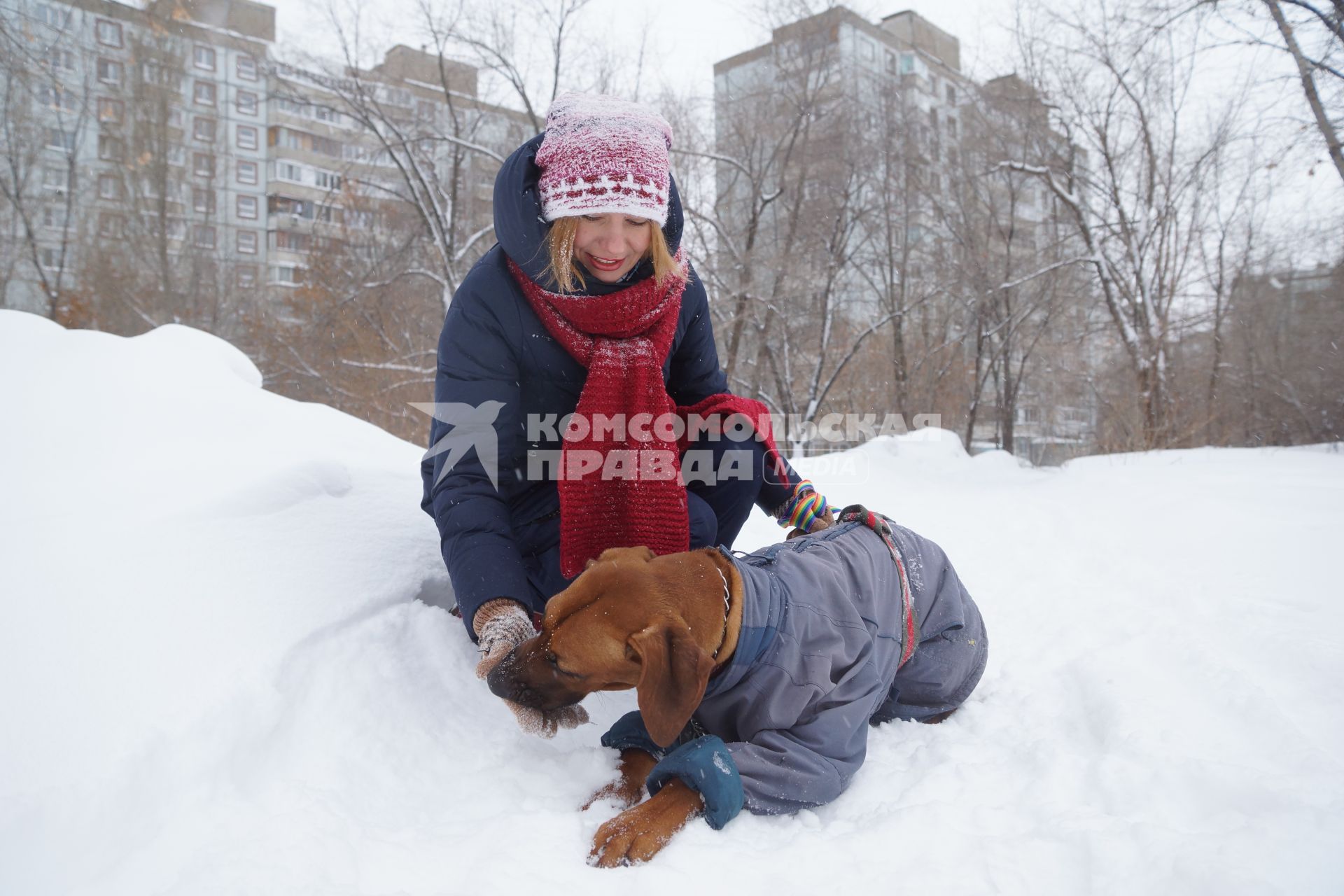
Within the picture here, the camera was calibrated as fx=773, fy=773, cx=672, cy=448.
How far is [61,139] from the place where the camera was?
12.1m

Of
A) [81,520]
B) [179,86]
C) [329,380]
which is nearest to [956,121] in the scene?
[329,380]

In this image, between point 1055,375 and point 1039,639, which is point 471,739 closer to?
point 1039,639

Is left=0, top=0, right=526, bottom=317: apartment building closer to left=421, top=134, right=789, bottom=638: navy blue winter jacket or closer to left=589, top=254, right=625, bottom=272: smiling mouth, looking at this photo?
left=421, top=134, right=789, bottom=638: navy blue winter jacket

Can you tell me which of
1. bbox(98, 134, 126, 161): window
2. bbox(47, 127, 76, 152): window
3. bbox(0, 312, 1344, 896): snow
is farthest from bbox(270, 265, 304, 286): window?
bbox(0, 312, 1344, 896): snow

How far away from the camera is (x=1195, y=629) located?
304cm

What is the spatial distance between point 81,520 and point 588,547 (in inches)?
56.8

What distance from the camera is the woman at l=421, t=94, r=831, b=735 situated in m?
2.31

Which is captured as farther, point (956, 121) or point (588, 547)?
point (956, 121)

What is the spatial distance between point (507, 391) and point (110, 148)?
15.6 m

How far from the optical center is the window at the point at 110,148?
13.5m

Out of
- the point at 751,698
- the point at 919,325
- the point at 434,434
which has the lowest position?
the point at 751,698

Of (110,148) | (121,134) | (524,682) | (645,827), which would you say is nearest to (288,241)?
(121,134)

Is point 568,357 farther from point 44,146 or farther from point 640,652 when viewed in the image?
point 44,146

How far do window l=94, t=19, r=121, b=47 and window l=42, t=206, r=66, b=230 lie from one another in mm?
2758
